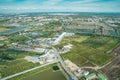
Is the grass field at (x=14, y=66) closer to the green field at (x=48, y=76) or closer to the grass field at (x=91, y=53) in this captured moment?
the green field at (x=48, y=76)

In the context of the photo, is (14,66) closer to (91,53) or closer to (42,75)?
(42,75)

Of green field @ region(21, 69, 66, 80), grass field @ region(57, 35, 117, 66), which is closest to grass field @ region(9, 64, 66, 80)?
green field @ region(21, 69, 66, 80)

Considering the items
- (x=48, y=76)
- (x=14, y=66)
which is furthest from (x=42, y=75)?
(x=14, y=66)

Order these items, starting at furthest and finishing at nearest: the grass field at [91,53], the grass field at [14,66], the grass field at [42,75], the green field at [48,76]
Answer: the grass field at [91,53] < the grass field at [14,66] < the grass field at [42,75] < the green field at [48,76]

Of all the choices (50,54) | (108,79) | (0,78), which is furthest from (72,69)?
(0,78)

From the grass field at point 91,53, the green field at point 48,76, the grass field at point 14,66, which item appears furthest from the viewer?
the grass field at point 91,53

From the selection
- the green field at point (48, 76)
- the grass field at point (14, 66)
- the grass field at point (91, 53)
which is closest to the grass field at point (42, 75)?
the green field at point (48, 76)

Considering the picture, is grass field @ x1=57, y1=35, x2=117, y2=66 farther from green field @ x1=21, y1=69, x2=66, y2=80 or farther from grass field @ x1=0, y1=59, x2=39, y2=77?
grass field @ x1=0, y1=59, x2=39, y2=77

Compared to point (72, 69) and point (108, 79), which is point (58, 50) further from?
point (108, 79)
